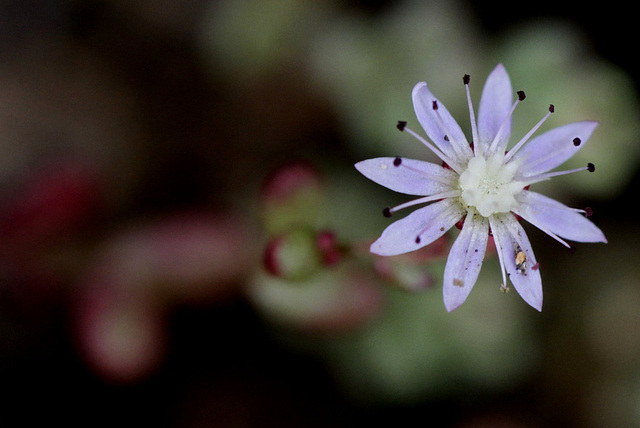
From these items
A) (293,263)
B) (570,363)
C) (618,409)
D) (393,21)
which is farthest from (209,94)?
(618,409)

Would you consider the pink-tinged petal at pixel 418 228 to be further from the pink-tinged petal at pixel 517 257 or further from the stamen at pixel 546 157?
the stamen at pixel 546 157

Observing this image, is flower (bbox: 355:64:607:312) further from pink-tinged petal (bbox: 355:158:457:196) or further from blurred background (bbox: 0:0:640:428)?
blurred background (bbox: 0:0:640:428)

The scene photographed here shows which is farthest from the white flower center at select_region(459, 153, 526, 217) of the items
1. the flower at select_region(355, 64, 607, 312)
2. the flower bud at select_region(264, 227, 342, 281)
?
the flower bud at select_region(264, 227, 342, 281)

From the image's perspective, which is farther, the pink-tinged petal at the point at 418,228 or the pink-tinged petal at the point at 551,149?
the pink-tinged petal at the point at 551,149

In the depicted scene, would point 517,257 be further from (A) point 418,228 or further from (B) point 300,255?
(B) point 300,255

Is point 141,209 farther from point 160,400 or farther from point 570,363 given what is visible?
point 570,363

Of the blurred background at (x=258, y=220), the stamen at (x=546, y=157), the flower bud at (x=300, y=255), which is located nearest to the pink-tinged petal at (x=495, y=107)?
the stamen at (x=546, y=157)

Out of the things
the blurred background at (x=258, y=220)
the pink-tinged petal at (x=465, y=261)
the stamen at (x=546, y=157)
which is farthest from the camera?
the blurred background at (x=258, y=220)

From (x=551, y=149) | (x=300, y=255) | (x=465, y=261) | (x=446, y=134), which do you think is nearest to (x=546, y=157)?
(x=551, y=149)
